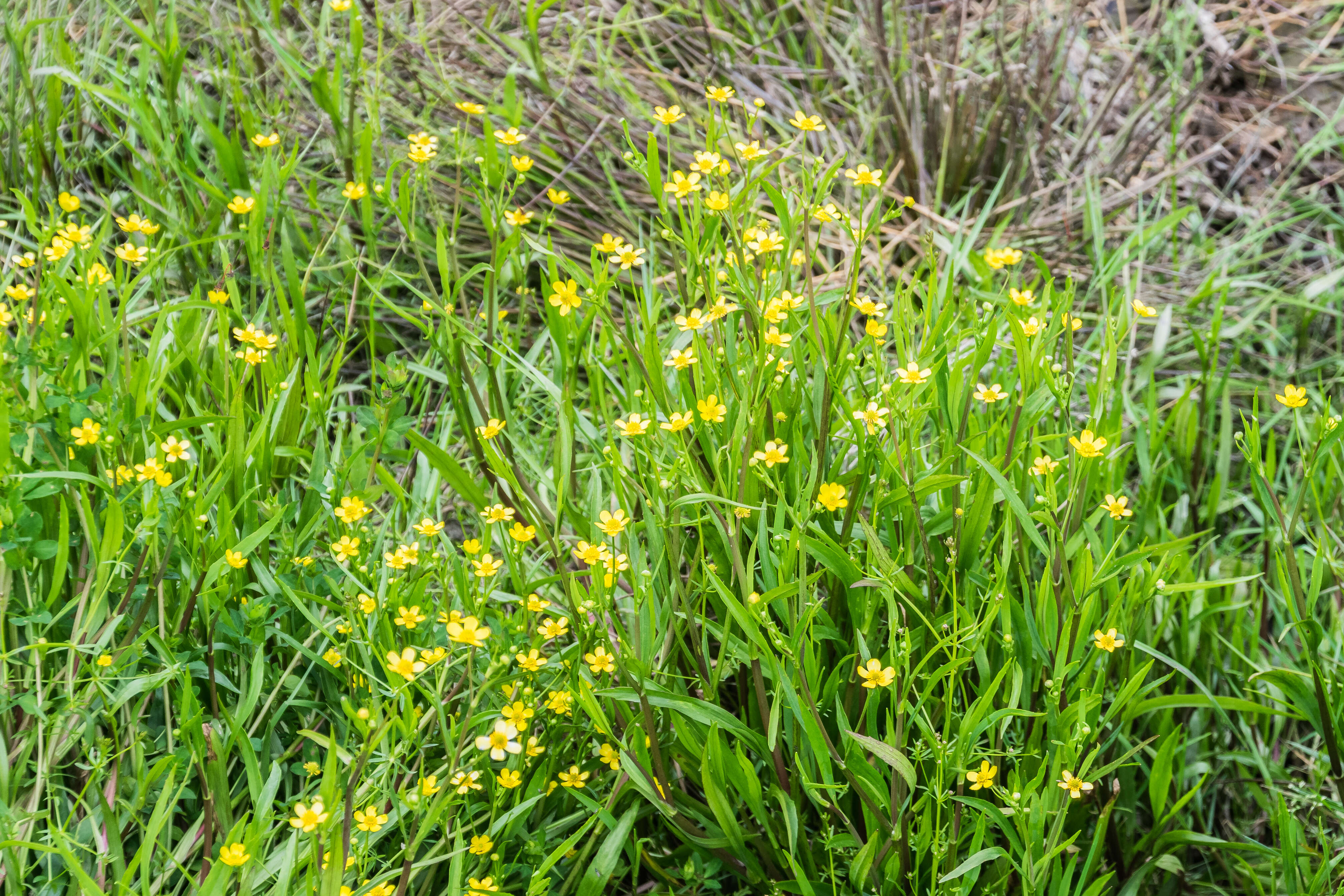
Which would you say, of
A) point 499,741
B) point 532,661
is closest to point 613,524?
point 532,661

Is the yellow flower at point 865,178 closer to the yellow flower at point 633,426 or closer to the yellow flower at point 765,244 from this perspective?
the yellow flower at point 765,244

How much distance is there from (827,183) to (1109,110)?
193 centimetres

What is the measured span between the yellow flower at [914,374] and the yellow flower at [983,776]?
0.46 m

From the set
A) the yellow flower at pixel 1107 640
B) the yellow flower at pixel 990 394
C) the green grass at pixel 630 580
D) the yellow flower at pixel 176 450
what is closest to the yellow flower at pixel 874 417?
the green grass at pixel 630 580

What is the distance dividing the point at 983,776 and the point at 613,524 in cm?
53

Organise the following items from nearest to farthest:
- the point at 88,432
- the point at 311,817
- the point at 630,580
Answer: the point at 311,817 → the point at 630,580 → the point at 88,432

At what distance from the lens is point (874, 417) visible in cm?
140

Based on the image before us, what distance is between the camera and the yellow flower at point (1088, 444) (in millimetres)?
1348

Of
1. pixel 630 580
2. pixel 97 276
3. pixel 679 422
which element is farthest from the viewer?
pixel 97 276

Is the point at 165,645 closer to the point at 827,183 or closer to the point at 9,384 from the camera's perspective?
the point at 9,384

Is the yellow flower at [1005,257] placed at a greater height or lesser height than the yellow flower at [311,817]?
greater

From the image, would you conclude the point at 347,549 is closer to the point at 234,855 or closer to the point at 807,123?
the point at 234,855

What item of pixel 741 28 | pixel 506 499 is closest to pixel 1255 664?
pixel 506 499

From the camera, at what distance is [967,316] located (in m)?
2.00
